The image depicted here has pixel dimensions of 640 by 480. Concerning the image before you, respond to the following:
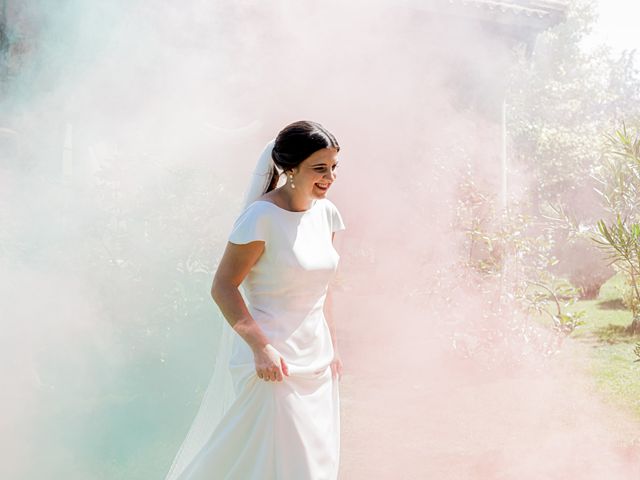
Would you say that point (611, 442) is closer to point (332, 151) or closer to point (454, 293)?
A: point (454, 293)

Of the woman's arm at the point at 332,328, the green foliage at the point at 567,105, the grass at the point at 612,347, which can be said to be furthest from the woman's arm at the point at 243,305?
the green foliage at the point at 567,105

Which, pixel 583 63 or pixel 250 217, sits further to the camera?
pixel 583 63

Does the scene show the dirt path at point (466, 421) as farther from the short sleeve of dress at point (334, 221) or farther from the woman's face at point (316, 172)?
the woman's face at point (316, 172)

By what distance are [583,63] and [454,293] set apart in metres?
24.0

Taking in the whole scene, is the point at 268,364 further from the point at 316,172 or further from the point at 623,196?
the point at 623,196

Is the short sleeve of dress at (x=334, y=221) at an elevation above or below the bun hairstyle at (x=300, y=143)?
below

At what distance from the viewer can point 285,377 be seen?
249 cm

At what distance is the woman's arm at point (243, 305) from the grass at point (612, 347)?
15.9ft

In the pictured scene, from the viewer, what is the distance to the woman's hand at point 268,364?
93.6 inches

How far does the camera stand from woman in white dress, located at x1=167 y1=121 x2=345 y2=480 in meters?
2.45

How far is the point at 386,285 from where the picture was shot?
7.74 m

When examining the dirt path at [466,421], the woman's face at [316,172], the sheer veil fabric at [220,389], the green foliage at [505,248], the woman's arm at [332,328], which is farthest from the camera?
the green foliage at [505,248]

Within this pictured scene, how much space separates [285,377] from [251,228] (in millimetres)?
516

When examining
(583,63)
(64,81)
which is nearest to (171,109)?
(64,81)
